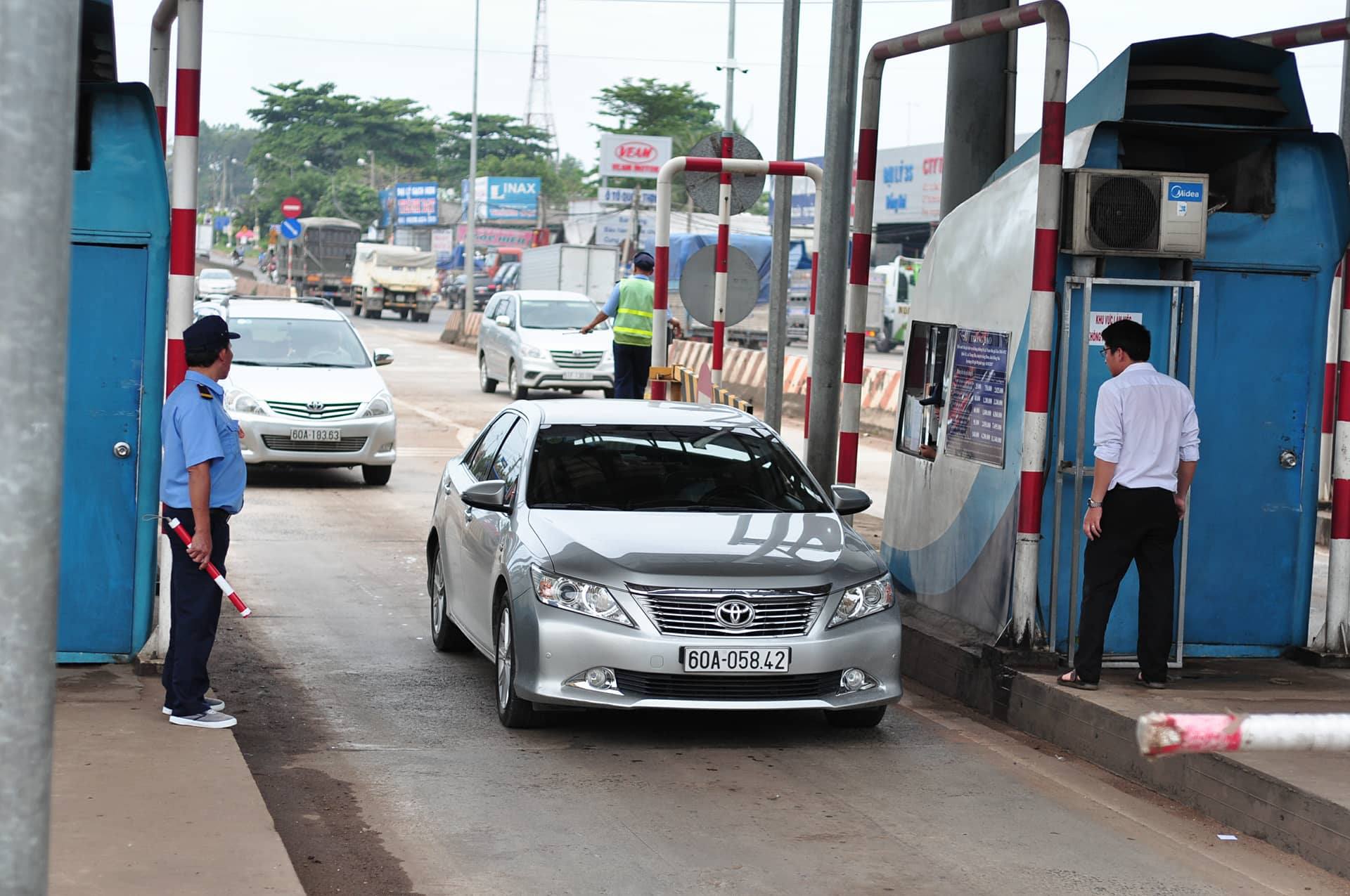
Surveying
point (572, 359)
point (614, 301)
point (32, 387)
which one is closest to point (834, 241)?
point (614, 301)

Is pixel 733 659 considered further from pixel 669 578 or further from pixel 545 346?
pixel 545 346

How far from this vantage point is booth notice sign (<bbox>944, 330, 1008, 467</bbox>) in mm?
9062

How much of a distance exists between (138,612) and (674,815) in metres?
3.02

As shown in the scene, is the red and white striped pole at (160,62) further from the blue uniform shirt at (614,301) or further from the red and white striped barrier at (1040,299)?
the blue uniform shirt at (614,301)

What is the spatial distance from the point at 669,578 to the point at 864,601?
93 cm

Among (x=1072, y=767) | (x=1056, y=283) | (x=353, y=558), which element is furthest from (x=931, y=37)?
(x=353, y=558)

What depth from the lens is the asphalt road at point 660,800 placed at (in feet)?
19.2

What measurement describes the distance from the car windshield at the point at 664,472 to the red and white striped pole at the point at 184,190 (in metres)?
1.74

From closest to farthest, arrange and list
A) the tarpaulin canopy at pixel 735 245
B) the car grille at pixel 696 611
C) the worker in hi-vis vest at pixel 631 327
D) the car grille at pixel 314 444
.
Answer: the car grille at pixel 696 611 → the car grille at pixel 314 444 → the worker in hi-vis vest at pixel 631 327 → the tarpaulin canopy at pixel 735 245

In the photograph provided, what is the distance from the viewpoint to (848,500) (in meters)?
8.63

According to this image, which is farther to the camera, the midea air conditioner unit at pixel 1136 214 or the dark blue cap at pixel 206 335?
the midea air conditioner unit at pixel 1136 214

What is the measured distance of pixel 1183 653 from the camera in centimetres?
905

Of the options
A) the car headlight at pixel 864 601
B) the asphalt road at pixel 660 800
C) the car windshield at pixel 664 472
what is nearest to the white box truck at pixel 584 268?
the asphalt road at pixel 660 800

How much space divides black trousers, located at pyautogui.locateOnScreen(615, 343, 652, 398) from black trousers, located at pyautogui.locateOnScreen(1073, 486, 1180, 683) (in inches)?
396
